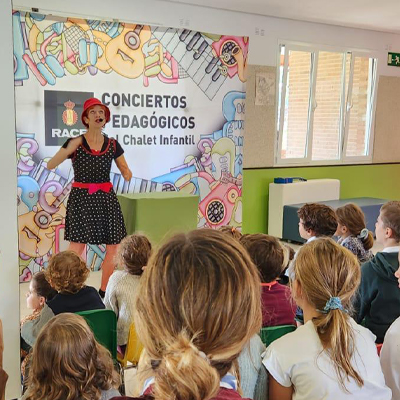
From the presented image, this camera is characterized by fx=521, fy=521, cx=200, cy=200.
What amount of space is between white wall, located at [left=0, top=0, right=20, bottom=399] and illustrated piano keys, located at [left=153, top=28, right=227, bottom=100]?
126 inches

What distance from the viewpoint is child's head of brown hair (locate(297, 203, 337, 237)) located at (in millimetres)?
3170

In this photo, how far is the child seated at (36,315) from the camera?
89.0 inches

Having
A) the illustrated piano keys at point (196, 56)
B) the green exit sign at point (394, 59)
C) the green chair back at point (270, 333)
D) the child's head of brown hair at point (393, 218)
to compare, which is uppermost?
the green exit sign at point (394, 59)

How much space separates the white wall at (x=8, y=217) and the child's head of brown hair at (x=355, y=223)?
197 centimetres

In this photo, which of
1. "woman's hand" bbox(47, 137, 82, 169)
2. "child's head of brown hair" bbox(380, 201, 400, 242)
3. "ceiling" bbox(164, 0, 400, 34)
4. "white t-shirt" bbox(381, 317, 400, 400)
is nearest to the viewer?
"white t-shirt" bbox(381, 317, 400, 400)

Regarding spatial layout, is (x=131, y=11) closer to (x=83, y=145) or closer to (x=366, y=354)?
(x=83, y=145)

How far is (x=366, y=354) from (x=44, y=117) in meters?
3.74

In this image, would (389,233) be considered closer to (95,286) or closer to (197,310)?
(197,310)

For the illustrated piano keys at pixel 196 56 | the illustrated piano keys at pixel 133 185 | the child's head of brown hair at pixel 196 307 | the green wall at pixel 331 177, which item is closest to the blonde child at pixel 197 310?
the child's head of brown hair at pixel 196 307

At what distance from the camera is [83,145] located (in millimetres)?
3789

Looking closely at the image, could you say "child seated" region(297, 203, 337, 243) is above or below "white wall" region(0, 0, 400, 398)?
below

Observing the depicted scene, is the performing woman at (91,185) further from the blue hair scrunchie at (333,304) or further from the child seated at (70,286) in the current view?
the blue hair scrunchie at (333,304)

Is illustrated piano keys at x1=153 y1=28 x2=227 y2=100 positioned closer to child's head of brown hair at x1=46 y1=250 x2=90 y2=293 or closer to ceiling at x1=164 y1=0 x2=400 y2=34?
ceiling at x1=164 y1=0 x2=400 y2=34

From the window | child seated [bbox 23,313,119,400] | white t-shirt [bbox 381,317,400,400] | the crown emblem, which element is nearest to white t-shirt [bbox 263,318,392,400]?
white t-shirt [bbox 381,317,400,400]
